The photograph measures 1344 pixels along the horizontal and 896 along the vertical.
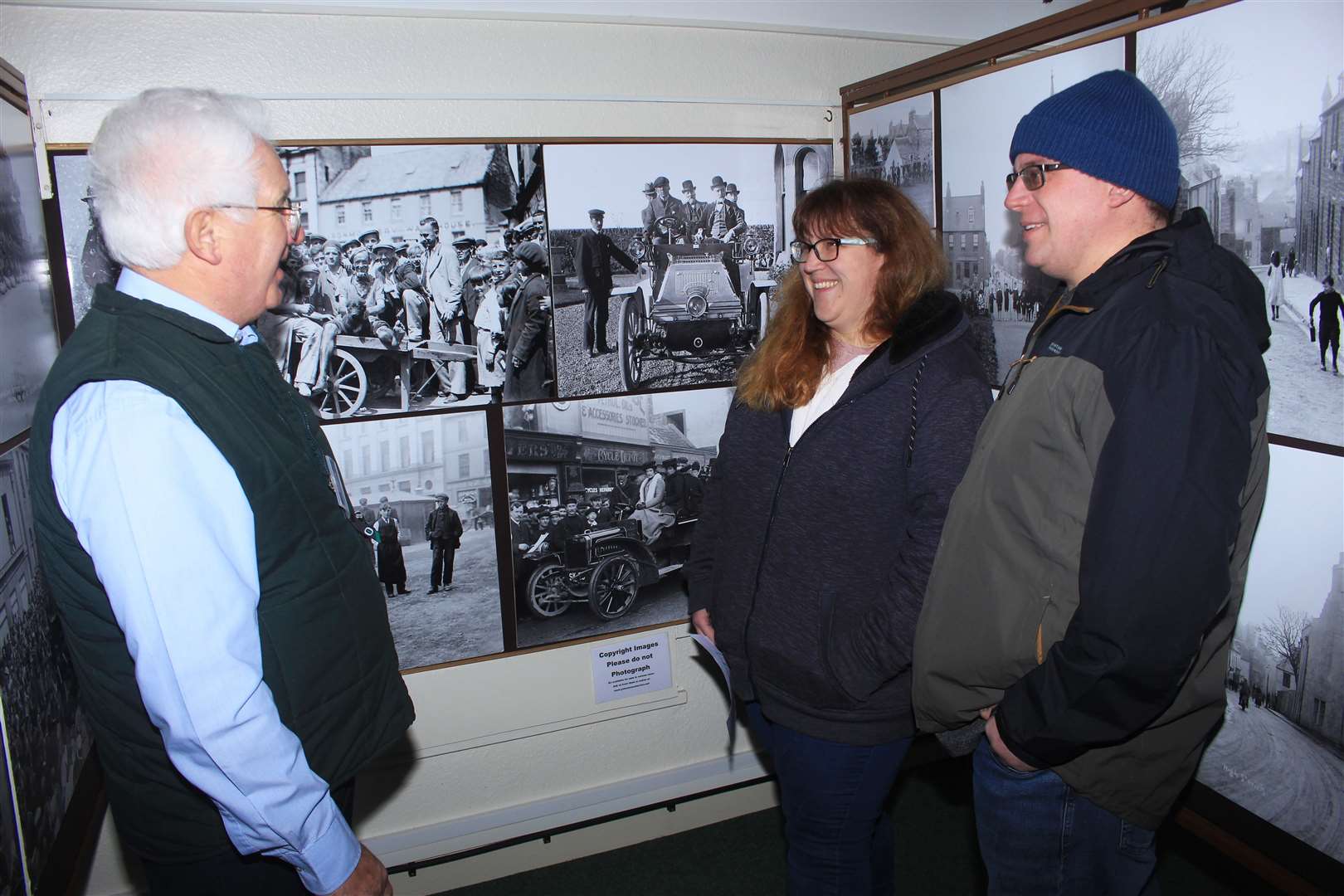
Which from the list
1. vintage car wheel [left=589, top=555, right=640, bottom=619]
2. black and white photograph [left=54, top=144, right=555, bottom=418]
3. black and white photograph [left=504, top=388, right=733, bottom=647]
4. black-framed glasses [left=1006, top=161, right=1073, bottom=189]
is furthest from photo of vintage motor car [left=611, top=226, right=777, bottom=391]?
black-framed glasses [left=1006, top=161, right=1073, bottom=189]

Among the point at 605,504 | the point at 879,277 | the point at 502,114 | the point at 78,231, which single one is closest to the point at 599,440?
the point at 605,504

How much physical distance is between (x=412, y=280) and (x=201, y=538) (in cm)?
112

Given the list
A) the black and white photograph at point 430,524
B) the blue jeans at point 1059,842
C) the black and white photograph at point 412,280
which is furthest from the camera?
the black and white photograph at point 430,524

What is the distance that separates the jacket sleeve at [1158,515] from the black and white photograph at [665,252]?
134 cm

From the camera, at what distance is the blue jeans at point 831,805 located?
1498mm

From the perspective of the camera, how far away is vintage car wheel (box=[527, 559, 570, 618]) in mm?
2262

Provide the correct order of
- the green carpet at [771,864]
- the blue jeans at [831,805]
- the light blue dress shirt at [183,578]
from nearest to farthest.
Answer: the light blue dress shirt at [183,578] → the blue jeans at [831,805] → the green carpet at [771,864]

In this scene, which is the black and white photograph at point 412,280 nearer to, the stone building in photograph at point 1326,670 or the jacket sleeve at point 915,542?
the jacket sleeve at point 915,542

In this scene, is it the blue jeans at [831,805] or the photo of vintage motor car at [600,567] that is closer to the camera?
the blue jeans at [831,805]

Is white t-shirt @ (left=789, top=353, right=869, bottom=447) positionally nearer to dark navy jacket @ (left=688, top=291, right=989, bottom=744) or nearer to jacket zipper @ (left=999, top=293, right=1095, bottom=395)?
dark navy jacket @ (left=688, top=291, right=989, bottom=744)

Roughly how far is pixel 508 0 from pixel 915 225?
1074 mm

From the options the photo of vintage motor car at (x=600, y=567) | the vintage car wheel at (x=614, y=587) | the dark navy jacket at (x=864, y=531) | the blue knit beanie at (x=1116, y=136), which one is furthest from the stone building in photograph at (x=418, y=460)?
the blue knit beanie at (x=1116, y=136)

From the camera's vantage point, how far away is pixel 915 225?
5.10 feet

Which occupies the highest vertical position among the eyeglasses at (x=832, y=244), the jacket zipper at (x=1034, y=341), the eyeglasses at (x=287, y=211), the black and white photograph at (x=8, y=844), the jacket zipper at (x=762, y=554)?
the eyeglasses at (x=287, y=211)
